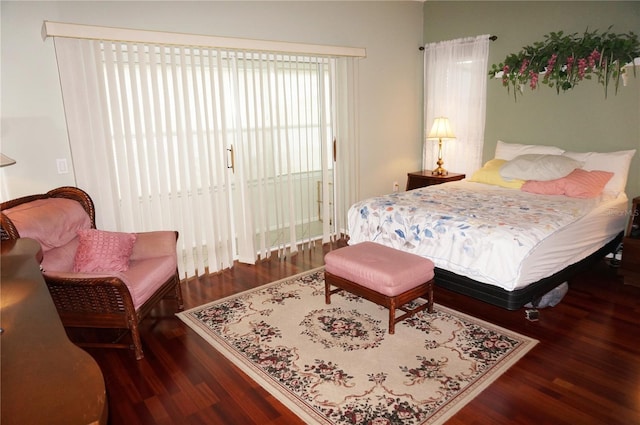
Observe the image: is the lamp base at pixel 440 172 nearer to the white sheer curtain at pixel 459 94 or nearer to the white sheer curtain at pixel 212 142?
the white sheer curtain at pixel 459 94

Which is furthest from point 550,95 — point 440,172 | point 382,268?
point 382,268

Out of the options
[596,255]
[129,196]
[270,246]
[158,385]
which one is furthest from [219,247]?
[596,255]

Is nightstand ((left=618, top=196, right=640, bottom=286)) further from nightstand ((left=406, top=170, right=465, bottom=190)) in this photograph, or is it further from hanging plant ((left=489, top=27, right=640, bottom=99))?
nightstand ((left=406, top=170, right=465, bottom=190))

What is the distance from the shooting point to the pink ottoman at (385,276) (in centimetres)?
283

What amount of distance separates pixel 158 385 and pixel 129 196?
5.97 ft

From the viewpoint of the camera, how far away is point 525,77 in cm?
457

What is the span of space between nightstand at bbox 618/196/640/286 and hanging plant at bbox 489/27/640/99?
4.26 feet

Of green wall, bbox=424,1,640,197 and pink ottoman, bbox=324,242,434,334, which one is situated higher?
green wall, bbox=424,1,640,197

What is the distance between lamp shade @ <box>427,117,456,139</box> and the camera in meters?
5.26

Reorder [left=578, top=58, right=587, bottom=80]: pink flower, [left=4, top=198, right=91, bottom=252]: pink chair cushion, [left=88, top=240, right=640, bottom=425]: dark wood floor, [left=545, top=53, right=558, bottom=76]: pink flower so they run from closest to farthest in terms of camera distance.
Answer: [left=88, top=240, right=640, bottom=425]: dark wood floor
[left=4, top=198, right=91, bottom=252]: pink chair cushion
[left=578, top=58, right=587, bottom=80]: pink flower
[left=545, top=53, right=558, bottom=76]: pink flower

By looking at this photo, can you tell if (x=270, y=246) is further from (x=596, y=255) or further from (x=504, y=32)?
(x=504, y=32)

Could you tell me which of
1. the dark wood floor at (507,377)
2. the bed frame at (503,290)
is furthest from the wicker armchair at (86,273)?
the bed frame at (503,290)

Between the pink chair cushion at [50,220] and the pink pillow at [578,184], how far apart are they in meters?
3.94

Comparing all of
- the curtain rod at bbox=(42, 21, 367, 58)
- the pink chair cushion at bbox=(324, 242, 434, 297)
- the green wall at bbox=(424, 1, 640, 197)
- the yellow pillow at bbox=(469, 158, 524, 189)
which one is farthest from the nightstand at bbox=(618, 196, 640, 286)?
the curtain rod at bbox=(42, 21, 367, 58)
